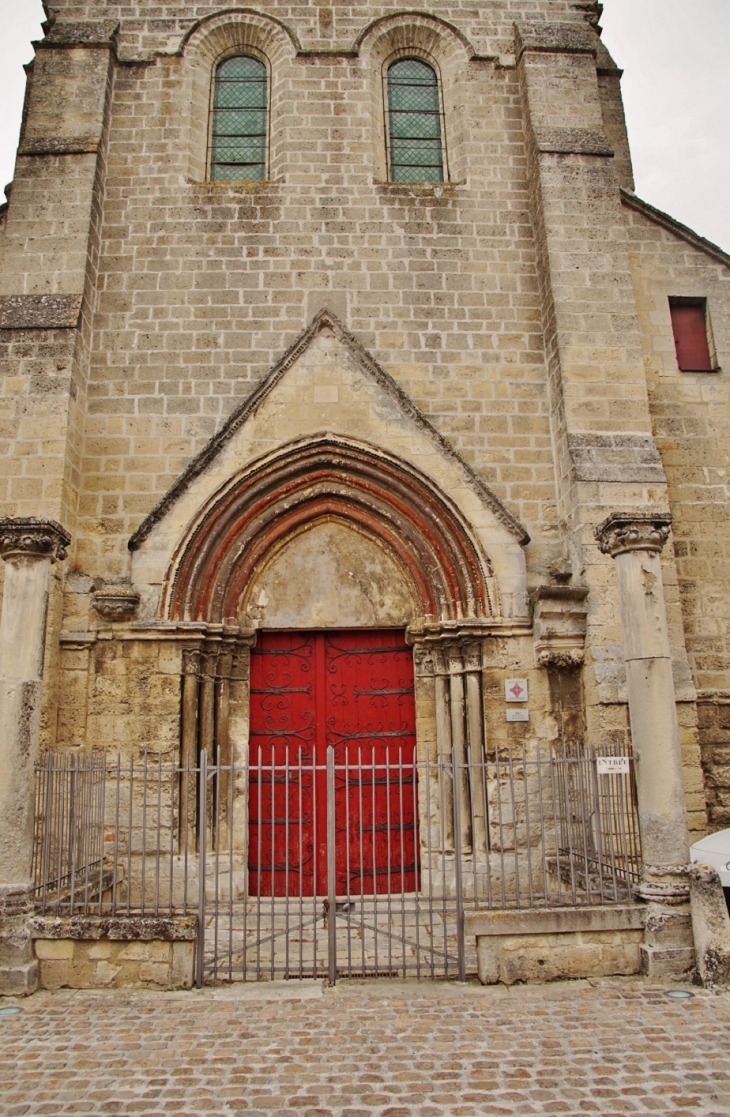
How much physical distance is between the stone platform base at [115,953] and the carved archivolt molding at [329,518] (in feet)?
9.82

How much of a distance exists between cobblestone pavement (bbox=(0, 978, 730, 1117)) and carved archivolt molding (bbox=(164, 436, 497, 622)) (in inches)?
140

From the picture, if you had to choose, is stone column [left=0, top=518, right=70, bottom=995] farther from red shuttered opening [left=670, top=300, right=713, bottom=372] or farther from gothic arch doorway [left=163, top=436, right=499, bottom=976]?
red shuttered opening [left=670, top=300, right=713, bottom=372]

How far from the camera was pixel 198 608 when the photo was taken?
313 inches

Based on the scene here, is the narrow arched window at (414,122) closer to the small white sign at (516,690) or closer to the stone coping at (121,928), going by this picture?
the small white sign at (516,690)

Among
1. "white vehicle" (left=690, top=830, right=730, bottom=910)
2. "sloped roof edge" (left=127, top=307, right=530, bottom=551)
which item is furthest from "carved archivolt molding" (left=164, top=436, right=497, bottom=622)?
"white vehicle" (left=690, top=830, right=730, bottom=910)

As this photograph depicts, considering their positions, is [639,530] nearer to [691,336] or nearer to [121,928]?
[691,336]

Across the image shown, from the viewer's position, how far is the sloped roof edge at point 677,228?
942 cm

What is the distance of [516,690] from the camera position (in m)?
7.83

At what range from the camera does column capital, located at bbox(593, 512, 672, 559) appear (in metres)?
6.22

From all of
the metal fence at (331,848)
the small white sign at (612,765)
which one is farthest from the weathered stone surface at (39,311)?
the small white sign at (612,765)

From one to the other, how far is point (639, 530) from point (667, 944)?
115 inches

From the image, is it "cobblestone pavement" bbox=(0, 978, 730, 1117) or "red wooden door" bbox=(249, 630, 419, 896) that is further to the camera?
"red wooden door" bbox=(249, 630, 419, 896)

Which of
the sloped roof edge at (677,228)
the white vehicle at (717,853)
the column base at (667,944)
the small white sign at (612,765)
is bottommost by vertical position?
the column base at (667,944)

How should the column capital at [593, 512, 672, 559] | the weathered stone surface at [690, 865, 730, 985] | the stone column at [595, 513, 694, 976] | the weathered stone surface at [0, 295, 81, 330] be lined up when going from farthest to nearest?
the weathered stone surface at [0, 295, 81, 330] < the column capital at [593, 512, 672, 559] < the stone column at [595, 513, 694, 976] < the weathered stone surface at [690, 865, 730, 985]
